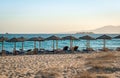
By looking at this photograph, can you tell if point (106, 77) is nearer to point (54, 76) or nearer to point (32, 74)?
point (54, 76)

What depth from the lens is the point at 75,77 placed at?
9500 mm

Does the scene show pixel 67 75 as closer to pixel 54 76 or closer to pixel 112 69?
pixel 54 76

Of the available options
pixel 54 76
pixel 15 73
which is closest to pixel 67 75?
pixel 54 76

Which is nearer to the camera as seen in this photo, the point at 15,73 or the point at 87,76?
the point at 87,76

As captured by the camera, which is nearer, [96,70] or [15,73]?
[15,73]

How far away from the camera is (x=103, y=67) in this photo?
12234 mm

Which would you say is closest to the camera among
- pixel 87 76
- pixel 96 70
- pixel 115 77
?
pixel 87 76

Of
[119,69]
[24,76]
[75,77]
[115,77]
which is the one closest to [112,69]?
[119,69]

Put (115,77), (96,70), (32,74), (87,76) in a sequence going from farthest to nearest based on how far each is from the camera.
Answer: (96,70) → (32,74) → (115,77) → (87,76)

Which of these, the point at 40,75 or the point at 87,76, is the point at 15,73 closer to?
the point at 40,75

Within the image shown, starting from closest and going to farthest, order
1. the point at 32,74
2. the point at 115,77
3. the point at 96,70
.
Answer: the point at 115,77, the point at 32,74, the point at 96,70

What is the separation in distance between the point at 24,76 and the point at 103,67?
3.95 m

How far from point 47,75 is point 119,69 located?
145 inches

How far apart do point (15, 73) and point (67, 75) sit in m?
2.19
